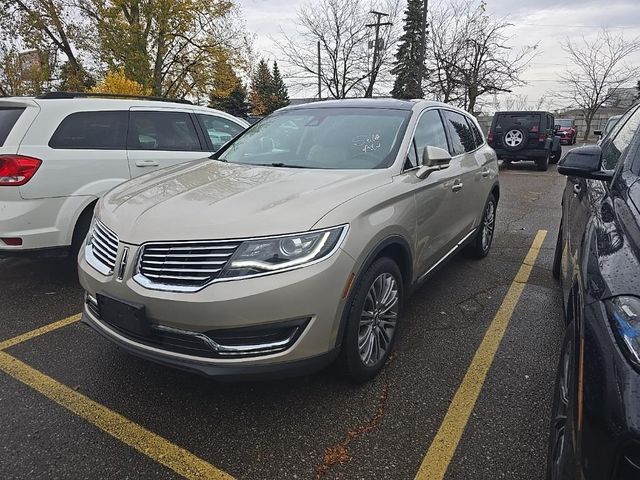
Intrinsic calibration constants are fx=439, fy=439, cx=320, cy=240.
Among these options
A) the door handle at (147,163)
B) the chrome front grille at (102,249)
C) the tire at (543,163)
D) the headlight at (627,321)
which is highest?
the door handle at (147,163)

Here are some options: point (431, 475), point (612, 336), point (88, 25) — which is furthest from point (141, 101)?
point (88, 25)

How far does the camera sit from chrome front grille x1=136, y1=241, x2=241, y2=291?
204cm

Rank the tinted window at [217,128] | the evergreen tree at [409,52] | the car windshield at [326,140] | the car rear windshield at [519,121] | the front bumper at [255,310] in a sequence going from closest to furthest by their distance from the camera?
the front bumper at [255,310], the car windshield at [326,140], the tinted window at [217,128], the car rear windshield at [519,121], the evergreen tree at [409,52]

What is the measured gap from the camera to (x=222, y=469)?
2021 millimetres

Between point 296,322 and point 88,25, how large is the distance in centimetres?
2493

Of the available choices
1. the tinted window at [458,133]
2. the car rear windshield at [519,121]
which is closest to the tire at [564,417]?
the tinted window at [458,133]

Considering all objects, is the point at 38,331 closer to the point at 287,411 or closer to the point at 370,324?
the point at 287,411

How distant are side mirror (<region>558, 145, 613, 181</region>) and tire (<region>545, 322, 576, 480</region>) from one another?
3.37 feet

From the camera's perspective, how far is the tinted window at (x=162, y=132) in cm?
458

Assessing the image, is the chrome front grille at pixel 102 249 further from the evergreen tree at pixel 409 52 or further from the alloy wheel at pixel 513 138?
the evergreen tree at pixel 409 52

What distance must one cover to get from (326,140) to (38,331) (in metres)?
2.59

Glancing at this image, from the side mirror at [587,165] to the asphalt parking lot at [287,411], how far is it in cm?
126

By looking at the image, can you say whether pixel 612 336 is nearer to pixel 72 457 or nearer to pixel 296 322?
pixel 296 322

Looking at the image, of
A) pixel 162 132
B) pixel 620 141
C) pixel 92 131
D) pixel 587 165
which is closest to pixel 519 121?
pixel 620 141
